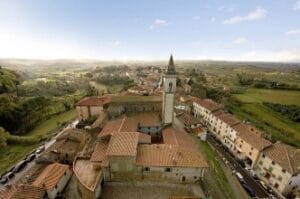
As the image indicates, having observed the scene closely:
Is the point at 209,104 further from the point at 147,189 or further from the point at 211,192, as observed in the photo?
the point at 147,189

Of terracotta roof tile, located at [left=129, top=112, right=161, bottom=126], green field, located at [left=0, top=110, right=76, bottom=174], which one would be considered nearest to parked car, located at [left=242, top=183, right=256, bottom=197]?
terracotta roof tile, located at [left=129, top=112, right=161, bottom=126]

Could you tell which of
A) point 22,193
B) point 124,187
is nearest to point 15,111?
point 22,193

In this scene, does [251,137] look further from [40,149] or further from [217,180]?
[40,149]

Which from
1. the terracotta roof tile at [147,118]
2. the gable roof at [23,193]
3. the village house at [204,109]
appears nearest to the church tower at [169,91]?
the terracotta roof tile at [147,118]

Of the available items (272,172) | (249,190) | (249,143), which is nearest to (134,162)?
(249,190)

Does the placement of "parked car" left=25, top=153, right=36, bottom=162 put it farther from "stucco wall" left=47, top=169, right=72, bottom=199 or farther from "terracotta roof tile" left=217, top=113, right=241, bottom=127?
"terracotta roof tile" left=217, top=113, right=241, bottom=127

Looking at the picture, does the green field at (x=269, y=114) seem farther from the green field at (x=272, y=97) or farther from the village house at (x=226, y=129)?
the village house at (x=226, y=129)
